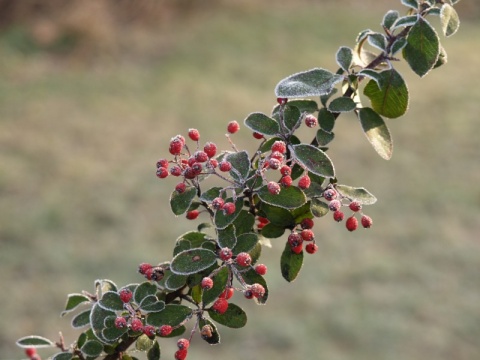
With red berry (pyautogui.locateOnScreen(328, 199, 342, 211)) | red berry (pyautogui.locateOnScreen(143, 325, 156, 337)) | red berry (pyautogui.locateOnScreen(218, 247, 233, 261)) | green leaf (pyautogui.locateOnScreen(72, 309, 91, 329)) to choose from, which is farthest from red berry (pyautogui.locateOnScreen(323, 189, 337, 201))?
green leaf (pyautogui.locateOnScreen(72, 309, 91, 329))

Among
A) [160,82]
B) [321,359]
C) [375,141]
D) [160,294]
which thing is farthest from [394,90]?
[160,82]

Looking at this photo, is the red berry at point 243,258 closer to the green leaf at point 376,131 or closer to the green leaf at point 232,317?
the green leaf at point 232,317

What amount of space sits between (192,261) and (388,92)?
0.27 meters

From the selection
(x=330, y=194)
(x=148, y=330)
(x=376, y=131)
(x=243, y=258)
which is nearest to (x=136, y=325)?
(x=148, y=330)

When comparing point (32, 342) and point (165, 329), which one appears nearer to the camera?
point (165, 329)

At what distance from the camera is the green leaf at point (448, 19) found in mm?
772

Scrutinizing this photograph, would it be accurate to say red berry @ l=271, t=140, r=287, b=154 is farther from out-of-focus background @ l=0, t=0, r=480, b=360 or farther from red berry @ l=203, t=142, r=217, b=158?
out-of-focus background @ l=0, t=0, r=480, b=360

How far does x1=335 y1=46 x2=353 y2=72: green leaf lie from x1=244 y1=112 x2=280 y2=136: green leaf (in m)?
0.10

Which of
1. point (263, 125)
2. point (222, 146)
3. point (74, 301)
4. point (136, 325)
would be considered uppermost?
point (222, 146)

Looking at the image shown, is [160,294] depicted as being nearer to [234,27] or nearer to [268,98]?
[268,98]

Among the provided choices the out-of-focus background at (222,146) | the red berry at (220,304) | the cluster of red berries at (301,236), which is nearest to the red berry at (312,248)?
the cluster of red berries at (301,236)

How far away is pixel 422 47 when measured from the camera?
0.77 meters

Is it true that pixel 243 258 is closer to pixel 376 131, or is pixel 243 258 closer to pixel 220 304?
pixel 220 304

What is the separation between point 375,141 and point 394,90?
0.06 meters
